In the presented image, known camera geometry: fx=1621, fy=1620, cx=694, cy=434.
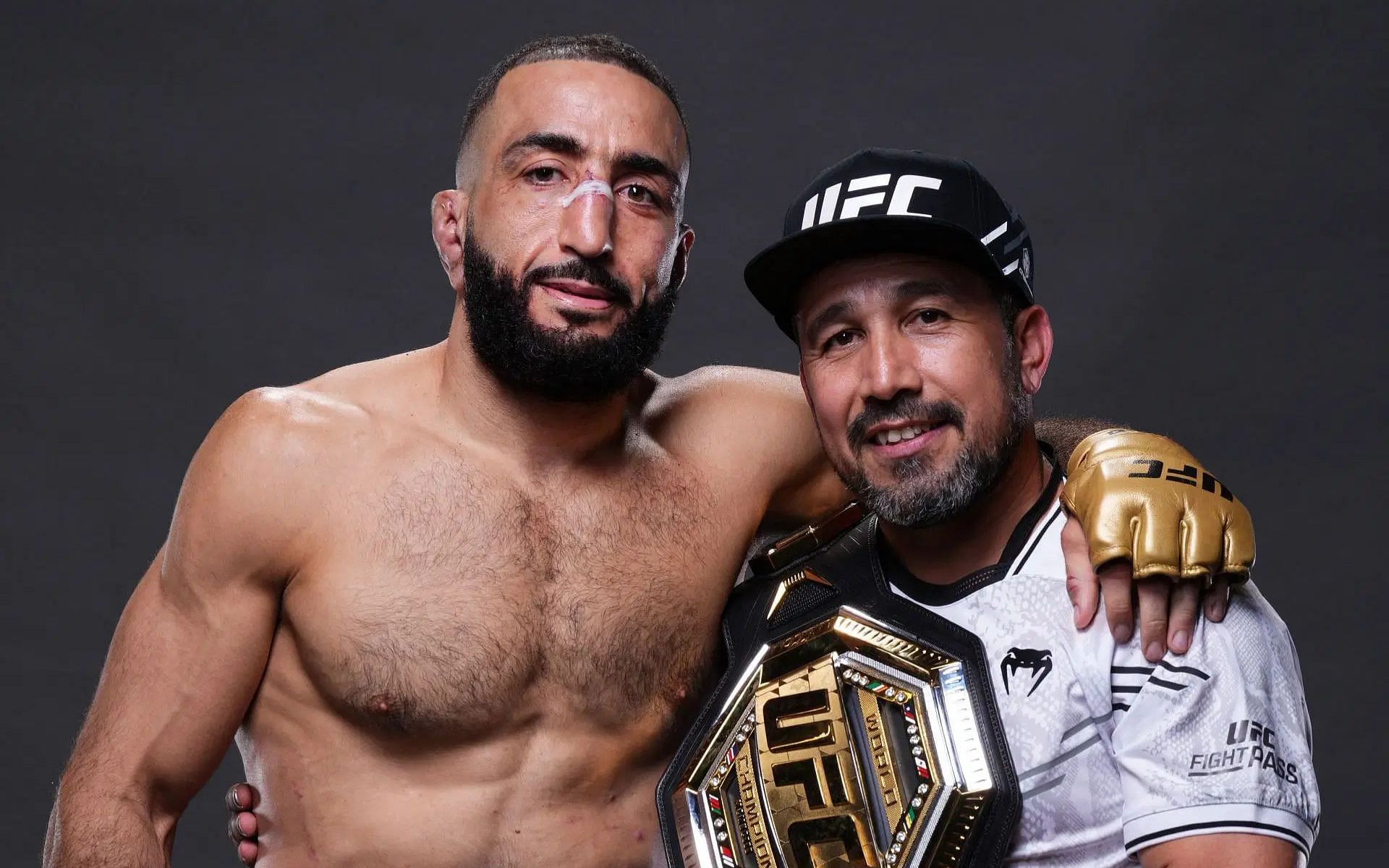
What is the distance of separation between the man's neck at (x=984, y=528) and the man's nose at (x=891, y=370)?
232 millimetres

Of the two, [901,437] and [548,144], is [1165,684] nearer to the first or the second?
[901,437]

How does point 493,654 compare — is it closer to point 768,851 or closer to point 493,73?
point 768,851

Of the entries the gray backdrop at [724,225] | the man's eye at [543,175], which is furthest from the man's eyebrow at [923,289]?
the gray backdrop at [724,225]

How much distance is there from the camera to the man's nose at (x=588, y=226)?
118 inches

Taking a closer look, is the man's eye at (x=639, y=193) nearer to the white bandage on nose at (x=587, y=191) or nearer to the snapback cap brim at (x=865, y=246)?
the white bandage on nose at (x=587, y=191)

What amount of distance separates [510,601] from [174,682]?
62 cm

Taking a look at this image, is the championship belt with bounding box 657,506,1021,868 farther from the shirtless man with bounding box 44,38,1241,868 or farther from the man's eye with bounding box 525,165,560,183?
the man's eye with bounding box 525,165,560,183

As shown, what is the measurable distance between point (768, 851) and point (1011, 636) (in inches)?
21.5

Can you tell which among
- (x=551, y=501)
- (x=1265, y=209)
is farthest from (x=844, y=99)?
(x=551, y=501)

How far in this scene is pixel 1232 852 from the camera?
2.29 meters

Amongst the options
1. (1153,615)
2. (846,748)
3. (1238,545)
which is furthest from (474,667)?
(1238,545)

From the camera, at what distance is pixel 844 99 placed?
16.5 ft

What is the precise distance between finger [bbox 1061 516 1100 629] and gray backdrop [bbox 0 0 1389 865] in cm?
241

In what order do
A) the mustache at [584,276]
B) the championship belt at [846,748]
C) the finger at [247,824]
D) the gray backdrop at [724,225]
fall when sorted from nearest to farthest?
the championship belt at [846,748] → the mustache at [584,276] → the finger at [247,824] → the gray backdrop at [724,225]
